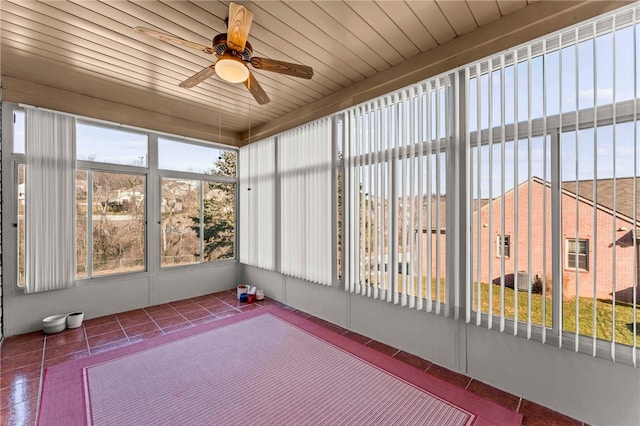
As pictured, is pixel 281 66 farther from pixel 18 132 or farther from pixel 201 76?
pixel 18 132

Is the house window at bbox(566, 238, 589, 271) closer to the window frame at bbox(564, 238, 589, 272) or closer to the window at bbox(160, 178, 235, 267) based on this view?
the window frame at bbox(564, 238, 589, 272)

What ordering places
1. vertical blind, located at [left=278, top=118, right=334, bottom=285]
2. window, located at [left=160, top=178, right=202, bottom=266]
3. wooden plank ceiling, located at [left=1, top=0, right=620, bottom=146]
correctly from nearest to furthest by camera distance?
wooden plank ceiling, located at [left=1, top=0, right=620, bottom=146] < vertical blind, located at [left=278, top=118, right=334, bottom=285] < window, located at [left=160, top=178, right=202, bottom=266]

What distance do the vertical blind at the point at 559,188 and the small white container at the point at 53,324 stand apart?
4443 millimetres

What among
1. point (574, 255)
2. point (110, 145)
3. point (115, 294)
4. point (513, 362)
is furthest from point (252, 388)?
point (110, 145)

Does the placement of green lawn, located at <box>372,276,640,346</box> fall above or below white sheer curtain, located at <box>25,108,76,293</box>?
below

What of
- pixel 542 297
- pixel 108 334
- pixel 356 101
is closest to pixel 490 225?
pixel 542 297

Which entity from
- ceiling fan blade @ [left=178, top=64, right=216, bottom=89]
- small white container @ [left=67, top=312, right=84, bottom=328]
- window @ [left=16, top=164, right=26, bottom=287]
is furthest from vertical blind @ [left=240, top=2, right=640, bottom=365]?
window @ [left=16, top=164, right=26, bottom=287]

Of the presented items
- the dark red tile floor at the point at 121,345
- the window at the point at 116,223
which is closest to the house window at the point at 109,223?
the window at the point at 116,223

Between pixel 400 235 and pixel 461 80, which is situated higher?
pixel 461 80

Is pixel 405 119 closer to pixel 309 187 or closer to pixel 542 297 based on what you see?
pixel 309 187

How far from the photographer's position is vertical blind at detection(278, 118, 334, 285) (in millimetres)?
3584

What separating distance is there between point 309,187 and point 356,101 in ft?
4.08

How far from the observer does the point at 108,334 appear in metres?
3.22

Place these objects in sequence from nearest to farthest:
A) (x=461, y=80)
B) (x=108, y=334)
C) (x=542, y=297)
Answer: (x=542, y=297) → (x=461, y=80) → (x=108, y=334)
